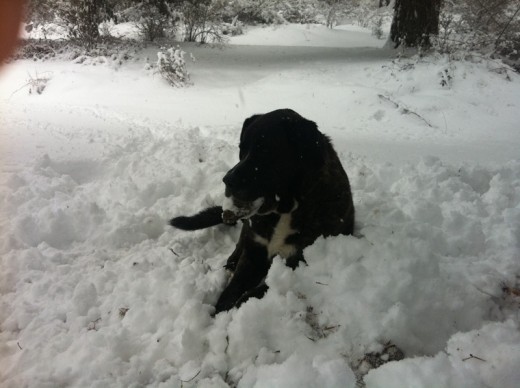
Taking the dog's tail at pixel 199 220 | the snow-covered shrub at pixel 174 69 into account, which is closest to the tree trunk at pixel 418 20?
the snow-covered shrub at pixel 174 69

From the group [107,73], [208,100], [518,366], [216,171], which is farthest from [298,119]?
[107,73]

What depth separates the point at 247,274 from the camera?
2.99 meters

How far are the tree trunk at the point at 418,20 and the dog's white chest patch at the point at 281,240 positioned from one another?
802 centimetres

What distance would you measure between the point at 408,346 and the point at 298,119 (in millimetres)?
1428

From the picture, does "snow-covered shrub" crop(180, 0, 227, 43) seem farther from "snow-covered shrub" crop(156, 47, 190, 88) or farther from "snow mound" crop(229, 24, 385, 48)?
"snow-covered shrub" crop(156, 47, 190, 88)

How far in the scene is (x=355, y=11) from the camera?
64.5 ft

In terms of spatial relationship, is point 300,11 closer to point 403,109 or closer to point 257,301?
point 403,109

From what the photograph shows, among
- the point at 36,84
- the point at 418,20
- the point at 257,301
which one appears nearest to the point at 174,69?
the point at 36,84

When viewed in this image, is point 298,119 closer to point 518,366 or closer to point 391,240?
point 391,240

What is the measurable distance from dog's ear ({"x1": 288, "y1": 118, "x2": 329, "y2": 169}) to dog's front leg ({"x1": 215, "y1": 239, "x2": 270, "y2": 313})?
0.71m

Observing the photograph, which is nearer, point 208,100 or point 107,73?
point 208,100

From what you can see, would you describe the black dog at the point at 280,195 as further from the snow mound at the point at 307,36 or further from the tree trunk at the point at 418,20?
the snow mound at the point at 307,36

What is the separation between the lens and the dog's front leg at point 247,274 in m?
2.86

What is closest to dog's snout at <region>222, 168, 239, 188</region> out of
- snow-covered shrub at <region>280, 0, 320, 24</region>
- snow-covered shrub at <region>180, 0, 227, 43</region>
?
snow-covered shrub at <region>180, 0, 227, 43</region>
